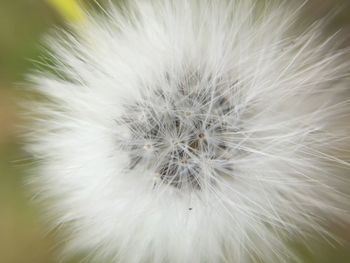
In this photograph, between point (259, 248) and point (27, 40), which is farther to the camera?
point (27, 40)

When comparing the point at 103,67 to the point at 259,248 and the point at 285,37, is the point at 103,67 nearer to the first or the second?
the point at 285,37

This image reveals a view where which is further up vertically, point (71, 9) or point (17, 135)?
point (71, 9)

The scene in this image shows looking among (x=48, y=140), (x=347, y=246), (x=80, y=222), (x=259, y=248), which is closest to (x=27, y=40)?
(x=48, y=140)
